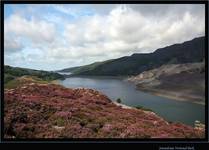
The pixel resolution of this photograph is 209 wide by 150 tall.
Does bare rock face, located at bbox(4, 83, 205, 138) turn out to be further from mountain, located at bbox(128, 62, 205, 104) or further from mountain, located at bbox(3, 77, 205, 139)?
mountain, located at bbox(128, 62, 205, 104)

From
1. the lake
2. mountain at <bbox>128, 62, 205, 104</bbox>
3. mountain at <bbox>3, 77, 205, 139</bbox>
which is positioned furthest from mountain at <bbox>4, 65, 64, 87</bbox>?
mountain at <bbox>128, 62, 205, 104</bbox>

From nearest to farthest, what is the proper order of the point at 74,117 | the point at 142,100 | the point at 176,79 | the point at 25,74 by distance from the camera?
the point at 74,117, the point at 25,74, the point at 142,100, the point at 176,79

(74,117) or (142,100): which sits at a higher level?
(142,100)

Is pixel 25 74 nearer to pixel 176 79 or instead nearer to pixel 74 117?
pixel 74 117

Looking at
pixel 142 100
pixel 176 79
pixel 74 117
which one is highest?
pixel 176 79

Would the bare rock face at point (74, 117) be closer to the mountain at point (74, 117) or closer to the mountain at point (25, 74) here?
the mountain at point (74, 117)

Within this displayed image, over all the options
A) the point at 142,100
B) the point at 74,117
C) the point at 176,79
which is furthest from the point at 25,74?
the point at 176,79

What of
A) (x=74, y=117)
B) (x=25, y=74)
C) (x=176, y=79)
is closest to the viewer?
(x=74, y=117)

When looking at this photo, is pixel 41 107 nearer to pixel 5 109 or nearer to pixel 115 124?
pixel 5 109
